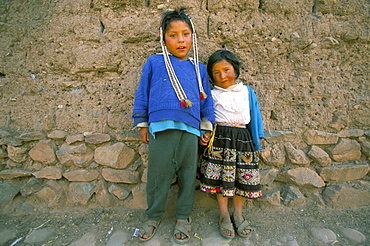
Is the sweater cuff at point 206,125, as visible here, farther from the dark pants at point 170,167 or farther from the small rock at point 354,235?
the small rock at point 354,235

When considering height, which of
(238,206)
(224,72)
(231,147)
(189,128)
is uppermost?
(224,72)

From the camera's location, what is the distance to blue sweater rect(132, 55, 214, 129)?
151 centimetres

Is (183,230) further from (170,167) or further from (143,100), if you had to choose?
(143,100)

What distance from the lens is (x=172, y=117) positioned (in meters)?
1.49

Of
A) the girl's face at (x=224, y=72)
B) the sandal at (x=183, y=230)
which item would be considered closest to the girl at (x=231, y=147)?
the girl's face at (x=224, y=72)

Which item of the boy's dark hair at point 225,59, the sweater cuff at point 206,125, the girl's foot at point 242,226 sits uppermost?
the boy's dark hair at point 225,59

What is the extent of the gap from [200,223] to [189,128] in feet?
2.82

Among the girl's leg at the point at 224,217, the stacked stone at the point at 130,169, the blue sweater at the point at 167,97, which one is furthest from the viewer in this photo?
the stacked stone at the point at 130,169

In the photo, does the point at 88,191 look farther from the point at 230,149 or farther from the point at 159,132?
the point at 230,149

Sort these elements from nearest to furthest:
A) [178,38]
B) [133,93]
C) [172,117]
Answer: [172,117] < [178,38] < [133,93]

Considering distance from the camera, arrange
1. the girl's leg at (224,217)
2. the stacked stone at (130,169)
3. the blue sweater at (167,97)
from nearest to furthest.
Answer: the blue sweater at (167,97) < the girl's leg at (224,217) < the stacked stone at (130,169)

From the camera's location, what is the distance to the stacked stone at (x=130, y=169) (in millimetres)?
1928

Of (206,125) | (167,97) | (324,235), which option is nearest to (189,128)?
(206,125)

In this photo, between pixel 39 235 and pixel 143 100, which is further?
pixel 39 235
